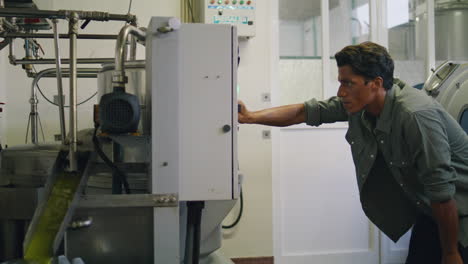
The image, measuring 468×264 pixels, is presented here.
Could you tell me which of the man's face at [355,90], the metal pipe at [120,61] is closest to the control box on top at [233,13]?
the man's face at [355,90]

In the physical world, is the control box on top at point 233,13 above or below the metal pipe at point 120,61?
above

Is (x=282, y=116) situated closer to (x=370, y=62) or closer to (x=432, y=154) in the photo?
(x=370, y=62)

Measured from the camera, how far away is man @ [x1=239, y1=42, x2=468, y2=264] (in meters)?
1.19

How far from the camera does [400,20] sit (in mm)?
2527

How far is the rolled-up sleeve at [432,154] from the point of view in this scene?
3.82 ft

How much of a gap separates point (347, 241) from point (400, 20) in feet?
4.48

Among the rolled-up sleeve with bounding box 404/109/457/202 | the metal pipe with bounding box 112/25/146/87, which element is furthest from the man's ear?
the metal pipe with bounding box 112/25/146/87

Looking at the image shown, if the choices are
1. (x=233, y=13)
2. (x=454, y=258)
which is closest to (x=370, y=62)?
(x=454, y=258)

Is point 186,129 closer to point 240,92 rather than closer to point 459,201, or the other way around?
point 459,201

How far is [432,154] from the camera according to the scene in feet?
3.82

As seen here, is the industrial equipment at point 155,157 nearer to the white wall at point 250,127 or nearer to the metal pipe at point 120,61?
the metal pipe at point 120,61

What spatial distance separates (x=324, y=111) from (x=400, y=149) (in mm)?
372

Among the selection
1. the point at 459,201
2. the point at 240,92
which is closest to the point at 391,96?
the point at 459,201

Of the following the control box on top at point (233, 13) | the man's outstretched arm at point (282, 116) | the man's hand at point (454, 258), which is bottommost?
the man's hand at point (454, 258)
